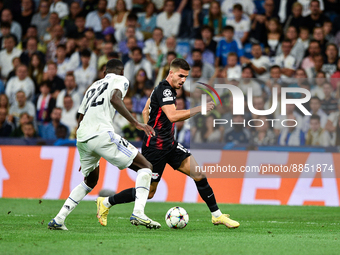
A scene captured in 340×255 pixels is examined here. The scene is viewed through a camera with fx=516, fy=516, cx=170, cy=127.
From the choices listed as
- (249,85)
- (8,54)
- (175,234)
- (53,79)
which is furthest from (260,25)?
(175,234)

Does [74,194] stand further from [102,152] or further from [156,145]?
[156,145]

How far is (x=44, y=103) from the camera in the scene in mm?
15359

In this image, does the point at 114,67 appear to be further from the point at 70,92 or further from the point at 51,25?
the point at 51,25

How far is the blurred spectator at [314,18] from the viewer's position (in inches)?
594

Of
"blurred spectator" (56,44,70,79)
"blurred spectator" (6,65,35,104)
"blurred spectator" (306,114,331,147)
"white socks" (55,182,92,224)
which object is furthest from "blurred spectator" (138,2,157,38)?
"white socks" (55,182,92,224)

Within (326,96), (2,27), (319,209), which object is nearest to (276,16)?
(326,96)

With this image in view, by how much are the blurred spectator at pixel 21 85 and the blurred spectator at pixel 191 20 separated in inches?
193

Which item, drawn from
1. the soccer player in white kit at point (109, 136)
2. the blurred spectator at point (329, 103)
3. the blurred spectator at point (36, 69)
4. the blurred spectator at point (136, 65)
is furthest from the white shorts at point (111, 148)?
the blurred spectator at point (36, 69)

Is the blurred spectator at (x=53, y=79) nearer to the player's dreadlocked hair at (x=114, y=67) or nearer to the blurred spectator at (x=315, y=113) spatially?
the blurred spectator at (x=315, y=113)

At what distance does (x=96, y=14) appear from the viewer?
1761 centimetres

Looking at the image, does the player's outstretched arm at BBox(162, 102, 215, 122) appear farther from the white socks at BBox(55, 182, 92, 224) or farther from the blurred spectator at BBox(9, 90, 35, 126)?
the blurred spectator at BBox(9, 90, 35, 126)

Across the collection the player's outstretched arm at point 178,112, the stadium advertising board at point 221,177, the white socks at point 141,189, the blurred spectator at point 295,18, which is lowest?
the stadium advertising board at point 221,177

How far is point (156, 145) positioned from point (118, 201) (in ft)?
3.31

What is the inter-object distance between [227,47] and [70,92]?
4.82 metres
